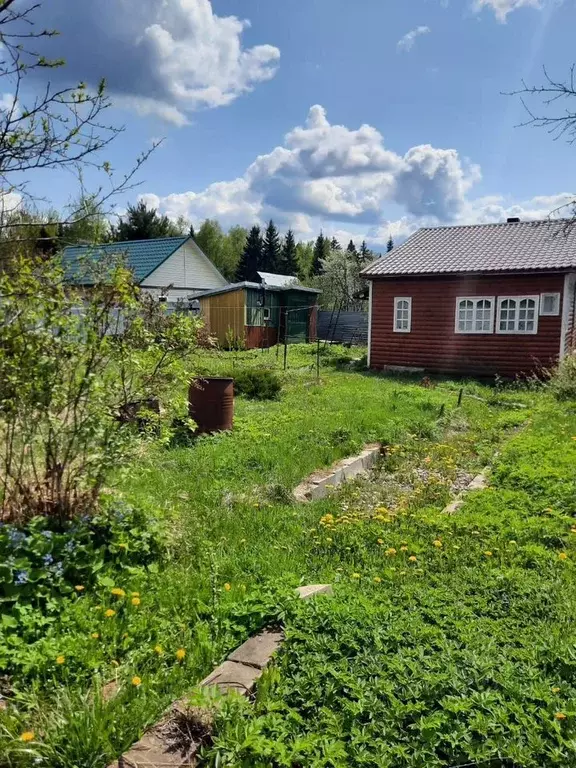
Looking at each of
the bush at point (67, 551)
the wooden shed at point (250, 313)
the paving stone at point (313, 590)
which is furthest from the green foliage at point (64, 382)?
the wooden shed at point (250, 313)

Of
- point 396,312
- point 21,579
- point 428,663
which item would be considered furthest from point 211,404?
point 396,312

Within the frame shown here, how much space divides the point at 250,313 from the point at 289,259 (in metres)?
35.1

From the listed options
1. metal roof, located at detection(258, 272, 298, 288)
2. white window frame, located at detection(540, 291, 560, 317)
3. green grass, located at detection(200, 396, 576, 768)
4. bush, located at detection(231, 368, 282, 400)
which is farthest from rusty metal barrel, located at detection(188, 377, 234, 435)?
metal roof, located at detection(258, 272, 298, 288)

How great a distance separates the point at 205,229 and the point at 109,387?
57.9 meters

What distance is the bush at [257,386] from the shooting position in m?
10.8

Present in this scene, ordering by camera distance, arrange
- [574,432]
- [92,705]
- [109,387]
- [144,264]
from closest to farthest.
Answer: [92,705], [109,387], [574,432], [144,264]

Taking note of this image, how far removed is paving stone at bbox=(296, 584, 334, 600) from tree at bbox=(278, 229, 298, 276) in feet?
177

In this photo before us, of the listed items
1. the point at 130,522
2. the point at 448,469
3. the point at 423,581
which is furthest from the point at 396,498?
the point at 130,522

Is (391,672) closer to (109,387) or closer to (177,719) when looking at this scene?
(177,719)

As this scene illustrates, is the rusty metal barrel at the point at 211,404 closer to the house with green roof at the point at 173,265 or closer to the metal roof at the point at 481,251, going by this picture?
the metal roof at the point at 481,251

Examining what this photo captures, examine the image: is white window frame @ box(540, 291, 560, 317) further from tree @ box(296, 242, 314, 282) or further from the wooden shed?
tree @ box(296, 242, 314, 282)

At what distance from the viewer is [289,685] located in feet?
7.72

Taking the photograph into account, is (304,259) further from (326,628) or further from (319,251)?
(326,628)

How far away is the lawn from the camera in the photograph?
2061 millimetres
